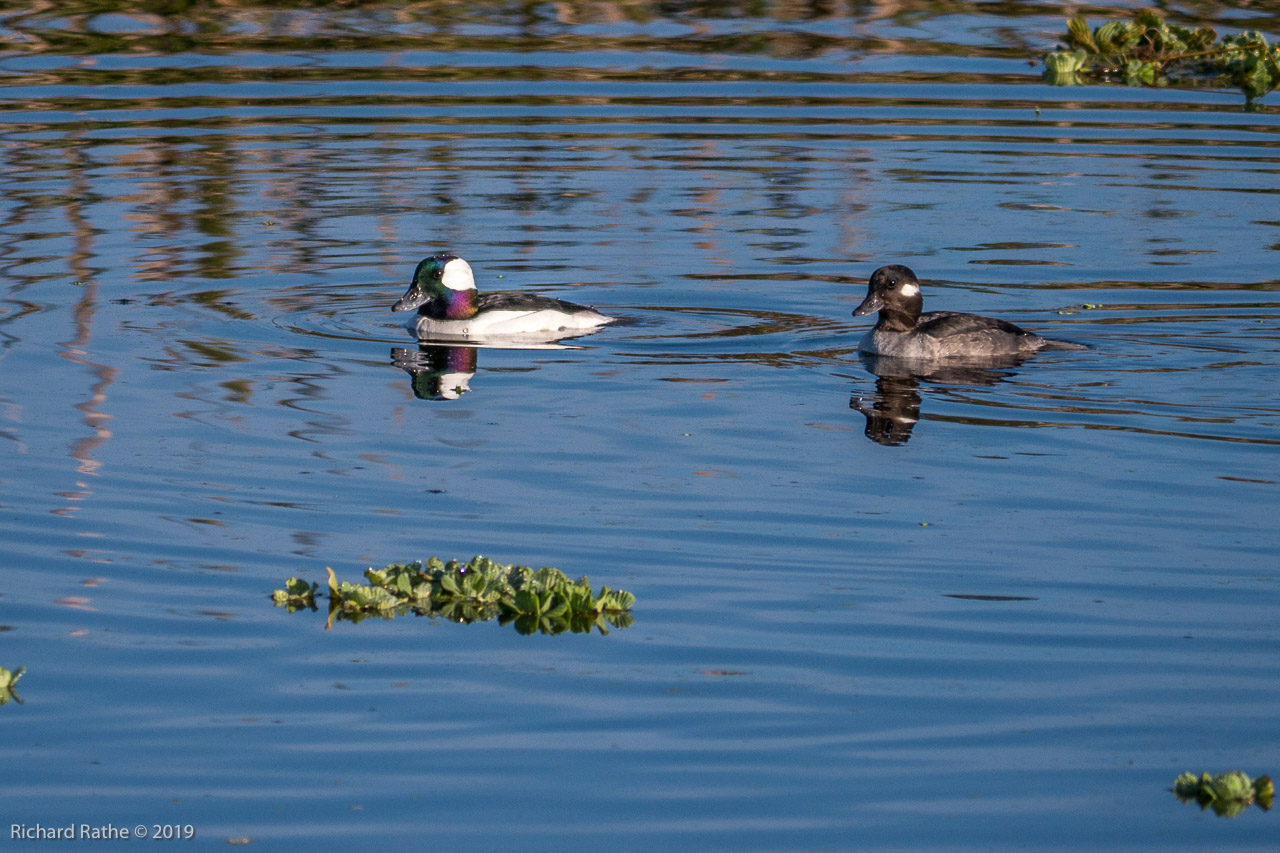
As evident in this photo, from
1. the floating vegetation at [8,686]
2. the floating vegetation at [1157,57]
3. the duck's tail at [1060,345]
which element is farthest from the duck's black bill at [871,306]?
the floating vegetation at [1157,57]

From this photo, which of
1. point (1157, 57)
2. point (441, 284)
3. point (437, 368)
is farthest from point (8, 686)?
point (1157, 57)

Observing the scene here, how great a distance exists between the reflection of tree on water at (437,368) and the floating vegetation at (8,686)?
15.8 feet

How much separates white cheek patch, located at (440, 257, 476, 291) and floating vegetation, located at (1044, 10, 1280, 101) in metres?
10.9

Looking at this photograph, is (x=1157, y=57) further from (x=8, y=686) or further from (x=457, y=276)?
(x=8, y=686)

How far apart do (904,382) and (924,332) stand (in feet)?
1.62

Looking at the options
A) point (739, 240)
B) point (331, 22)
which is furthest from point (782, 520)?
point (331, 22)

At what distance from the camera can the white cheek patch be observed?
13211mm

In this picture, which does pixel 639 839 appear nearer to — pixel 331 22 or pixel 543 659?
pixel 543 659

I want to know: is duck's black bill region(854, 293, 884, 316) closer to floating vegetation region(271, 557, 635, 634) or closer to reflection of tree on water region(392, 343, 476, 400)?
reflection of tree on water region(392, 343, 476, 400)

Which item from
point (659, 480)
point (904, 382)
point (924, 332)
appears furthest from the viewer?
point (924, 332)

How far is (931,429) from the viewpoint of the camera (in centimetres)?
1055

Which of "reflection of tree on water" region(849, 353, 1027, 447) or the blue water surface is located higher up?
the blue water surface

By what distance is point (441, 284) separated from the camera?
525 inches

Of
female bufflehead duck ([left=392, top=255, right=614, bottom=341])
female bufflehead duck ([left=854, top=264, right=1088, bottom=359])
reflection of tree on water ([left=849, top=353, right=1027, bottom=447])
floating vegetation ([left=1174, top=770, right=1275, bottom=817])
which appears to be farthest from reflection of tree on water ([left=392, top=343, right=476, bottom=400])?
floating vegetation ([left=1174, top=770, right=1275, bottom=817])
